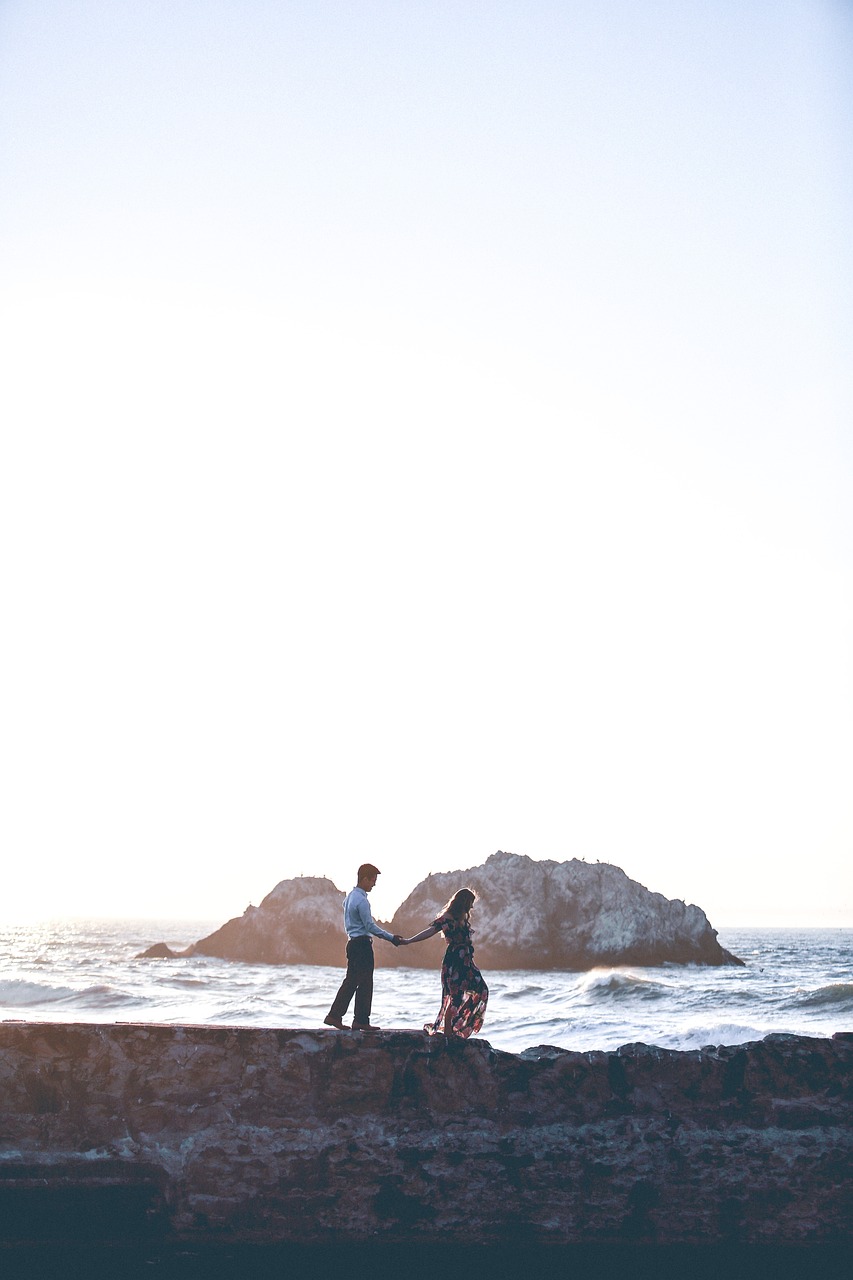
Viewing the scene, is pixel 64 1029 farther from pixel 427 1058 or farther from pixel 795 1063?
pixel 795 1063

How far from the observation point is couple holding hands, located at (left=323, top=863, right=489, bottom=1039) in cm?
780

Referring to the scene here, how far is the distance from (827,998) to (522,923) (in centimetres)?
2766

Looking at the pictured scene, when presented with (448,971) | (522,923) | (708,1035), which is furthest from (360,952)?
(522,923)

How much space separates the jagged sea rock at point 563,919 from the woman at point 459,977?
138 ft

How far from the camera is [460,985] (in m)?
7.81

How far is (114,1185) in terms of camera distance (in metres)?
5.55

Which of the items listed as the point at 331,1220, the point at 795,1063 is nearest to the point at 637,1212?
the point at 795,1063

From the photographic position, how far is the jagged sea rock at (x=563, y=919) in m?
48.8

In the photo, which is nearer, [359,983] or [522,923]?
[359,983]

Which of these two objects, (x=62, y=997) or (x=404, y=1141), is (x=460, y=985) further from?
(x=62, y=997)

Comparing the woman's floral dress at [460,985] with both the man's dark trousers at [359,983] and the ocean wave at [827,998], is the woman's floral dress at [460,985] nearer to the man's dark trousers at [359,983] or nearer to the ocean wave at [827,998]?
the man's dark trousers at [359,983]

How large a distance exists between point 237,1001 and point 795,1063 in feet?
74.3

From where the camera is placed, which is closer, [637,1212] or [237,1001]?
[637,1212]

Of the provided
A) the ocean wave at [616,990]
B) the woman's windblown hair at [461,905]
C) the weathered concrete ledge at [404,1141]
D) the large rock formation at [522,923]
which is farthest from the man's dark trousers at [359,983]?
the large rock formation at [522,923]
